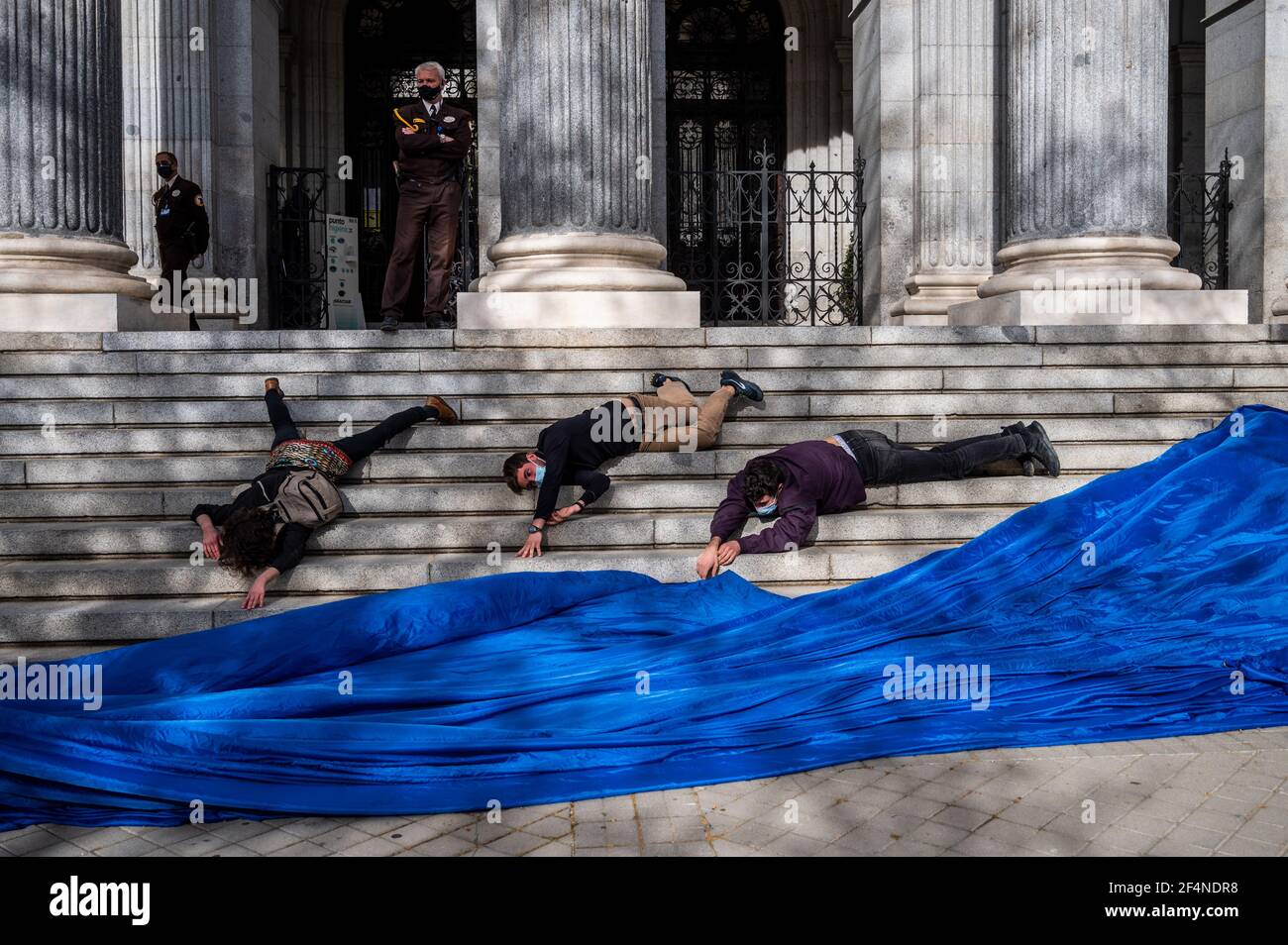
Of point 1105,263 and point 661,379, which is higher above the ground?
point 1105,263

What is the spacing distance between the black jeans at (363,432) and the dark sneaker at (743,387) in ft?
6.61

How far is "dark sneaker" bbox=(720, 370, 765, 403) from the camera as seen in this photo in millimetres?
8086

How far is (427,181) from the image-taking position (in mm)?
10070

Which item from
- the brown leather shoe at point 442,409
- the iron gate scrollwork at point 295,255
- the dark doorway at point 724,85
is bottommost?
the brown leather shoe at point 442,409

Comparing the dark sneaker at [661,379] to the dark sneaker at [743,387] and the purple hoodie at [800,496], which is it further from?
the purple hoodie at [800,496]

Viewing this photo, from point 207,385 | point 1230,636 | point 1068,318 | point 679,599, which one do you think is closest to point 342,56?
point 207,385

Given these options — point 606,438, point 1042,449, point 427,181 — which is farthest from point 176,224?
point 1042,449

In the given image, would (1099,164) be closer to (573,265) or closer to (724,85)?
(573,265)

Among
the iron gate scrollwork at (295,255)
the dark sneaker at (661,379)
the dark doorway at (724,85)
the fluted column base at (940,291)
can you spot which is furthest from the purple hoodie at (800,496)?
the dark doorway at (724,85)

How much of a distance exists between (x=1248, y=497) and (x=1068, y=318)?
3723 millimetres

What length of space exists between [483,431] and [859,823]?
4.68 meters

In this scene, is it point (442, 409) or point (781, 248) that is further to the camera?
point (781, 248)

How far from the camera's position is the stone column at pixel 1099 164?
10016mm

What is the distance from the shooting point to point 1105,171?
399 inches
